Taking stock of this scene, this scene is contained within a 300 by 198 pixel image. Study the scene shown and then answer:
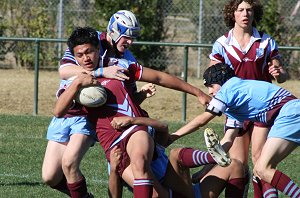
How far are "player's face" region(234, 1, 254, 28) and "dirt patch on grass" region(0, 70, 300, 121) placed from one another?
630 cm

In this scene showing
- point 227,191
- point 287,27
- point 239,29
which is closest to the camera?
point 227,191

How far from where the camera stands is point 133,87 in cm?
690

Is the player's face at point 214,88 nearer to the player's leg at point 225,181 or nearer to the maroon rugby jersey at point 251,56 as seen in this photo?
the player's leg at point 225,181

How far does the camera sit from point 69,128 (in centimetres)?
716

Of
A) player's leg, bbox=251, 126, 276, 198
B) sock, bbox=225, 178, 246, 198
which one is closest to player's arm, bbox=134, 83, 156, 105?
sock, bbox=225, 178, 246, 198

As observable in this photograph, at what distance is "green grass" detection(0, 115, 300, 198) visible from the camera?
8.12 meters

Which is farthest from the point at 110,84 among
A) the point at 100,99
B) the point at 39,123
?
the point at 39,123

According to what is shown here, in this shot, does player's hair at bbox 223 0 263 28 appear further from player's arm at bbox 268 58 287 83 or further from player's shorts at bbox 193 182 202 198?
player's shorts at bbox 193 182 202 198

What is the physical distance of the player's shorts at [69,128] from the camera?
7.03 metres

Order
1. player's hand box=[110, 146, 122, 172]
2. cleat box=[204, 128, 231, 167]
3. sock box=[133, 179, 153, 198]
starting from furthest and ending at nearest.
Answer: player's hand box=[110, 146, 122, 172] < cleat box=[204, 128, 231, 167] < sock box=[133, 179, 153, 198]

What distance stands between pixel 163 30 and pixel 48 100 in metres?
4.22

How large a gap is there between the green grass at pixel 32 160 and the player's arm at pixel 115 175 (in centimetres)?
126

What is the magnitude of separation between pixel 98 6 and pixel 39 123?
238 inches

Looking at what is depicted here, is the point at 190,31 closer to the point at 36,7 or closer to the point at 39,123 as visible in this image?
the point at 36,7
